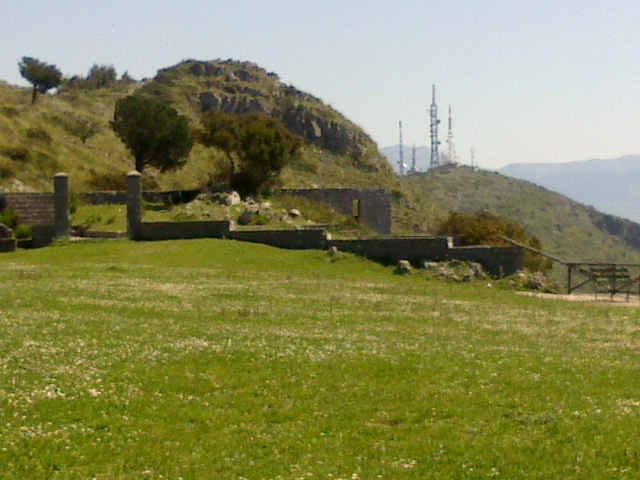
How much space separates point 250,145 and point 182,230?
15981mm

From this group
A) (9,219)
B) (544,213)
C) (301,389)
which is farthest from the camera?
(544,213)

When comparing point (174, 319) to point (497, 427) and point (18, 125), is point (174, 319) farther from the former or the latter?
point (18, 125)

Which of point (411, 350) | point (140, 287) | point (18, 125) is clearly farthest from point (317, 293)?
point (18, 125)

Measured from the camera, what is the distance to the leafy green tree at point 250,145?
6347 centimetres

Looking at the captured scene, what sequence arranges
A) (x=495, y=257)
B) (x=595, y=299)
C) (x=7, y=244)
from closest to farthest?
(x=595, y=299) < (x=495, y=257) < (x=7, y=244)

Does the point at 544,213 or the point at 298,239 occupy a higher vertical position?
the point at 544,213

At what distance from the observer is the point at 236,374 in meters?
15.8

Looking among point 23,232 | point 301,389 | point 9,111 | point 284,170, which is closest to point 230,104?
point 284,170

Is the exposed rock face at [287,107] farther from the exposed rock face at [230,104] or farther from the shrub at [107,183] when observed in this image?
the shrub at [107,183]

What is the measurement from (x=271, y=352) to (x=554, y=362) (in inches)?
225

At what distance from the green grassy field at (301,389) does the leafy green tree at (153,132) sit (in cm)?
3972

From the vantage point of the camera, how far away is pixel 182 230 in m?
49.0

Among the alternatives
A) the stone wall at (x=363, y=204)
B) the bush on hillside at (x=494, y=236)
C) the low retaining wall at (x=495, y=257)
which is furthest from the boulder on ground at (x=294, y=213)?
the low retaining wall at (x=495, y=257)

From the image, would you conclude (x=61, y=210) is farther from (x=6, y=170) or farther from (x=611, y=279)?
(x=611, y=279)
